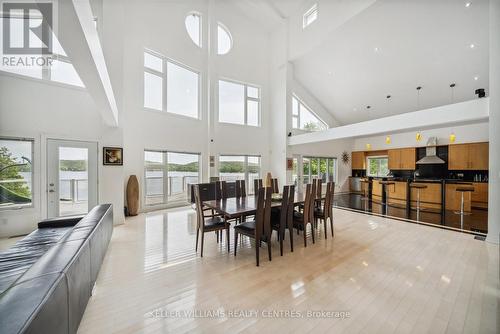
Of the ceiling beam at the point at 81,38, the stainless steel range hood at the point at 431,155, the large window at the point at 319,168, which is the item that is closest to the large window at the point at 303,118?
the large window at the point at 319,168

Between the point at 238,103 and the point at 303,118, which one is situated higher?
the point at 238,103

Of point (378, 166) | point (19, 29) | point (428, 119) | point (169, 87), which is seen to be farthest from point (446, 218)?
point (19, 29)

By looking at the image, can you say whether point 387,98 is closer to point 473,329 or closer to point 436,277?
point 436,277

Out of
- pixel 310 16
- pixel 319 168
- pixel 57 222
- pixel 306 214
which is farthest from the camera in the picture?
pixel 319 168

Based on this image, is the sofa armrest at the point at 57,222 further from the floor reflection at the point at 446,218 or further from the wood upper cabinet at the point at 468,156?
the wood upper cabinet at the point at 468,156

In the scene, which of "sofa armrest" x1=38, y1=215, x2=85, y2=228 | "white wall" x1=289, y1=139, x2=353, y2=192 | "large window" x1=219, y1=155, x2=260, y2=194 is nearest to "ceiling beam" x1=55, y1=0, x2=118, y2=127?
"sofa armrest" x1=38, y1=215, x2=85, y2=228

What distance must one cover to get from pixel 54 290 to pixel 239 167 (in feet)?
22.4

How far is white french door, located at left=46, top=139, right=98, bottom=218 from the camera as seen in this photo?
4.03 meters

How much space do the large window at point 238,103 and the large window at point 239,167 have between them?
→ 137cm

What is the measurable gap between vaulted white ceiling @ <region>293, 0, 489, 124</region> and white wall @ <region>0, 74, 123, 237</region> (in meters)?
6.87

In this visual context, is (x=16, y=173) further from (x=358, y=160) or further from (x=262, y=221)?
(x=358, y=160)

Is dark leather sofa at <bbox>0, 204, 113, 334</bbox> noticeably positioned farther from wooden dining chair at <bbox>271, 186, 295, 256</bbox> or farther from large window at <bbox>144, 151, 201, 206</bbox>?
large window at <bbox>144, 151, 201, 206</bbox>

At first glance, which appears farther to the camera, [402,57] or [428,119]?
[402,57]

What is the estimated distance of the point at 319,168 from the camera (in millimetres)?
9422
